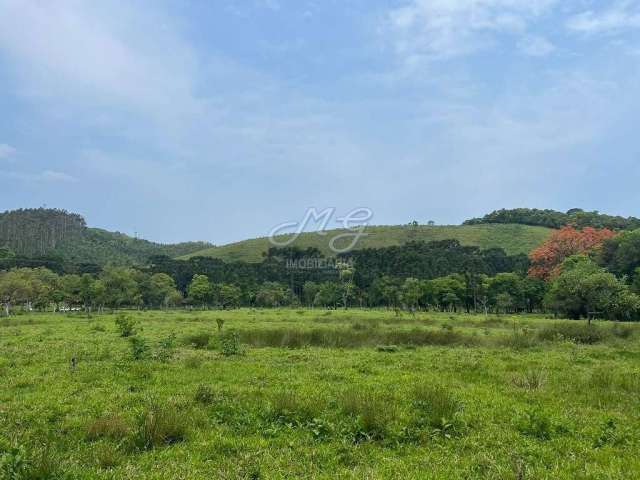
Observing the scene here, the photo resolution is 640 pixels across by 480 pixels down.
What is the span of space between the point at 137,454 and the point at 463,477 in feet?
21.4

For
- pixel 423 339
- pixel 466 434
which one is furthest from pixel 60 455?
pixel 423 339

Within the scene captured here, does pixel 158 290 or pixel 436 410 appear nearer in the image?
pixel 436 410

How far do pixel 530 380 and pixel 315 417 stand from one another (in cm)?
928

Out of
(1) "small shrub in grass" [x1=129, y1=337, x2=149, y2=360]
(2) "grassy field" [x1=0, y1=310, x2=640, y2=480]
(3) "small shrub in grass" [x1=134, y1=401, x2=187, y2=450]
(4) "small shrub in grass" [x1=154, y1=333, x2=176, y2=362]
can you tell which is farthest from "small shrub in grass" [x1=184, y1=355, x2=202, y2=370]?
(3) "small shrub in grass" [x1=134, y1=401, x2=187, y2=450]

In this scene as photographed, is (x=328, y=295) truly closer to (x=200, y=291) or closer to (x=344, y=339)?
(x=200, y=291)

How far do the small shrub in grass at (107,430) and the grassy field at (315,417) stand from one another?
36 millimetres

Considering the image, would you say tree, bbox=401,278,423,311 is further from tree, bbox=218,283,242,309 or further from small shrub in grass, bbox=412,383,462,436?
small shrub in grass, bbox=412,383,462,436

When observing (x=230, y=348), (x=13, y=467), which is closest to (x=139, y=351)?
(x=230, y=348)

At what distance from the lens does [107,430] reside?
1073 centimetres

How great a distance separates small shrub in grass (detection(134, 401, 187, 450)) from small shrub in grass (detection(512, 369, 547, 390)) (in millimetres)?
11621

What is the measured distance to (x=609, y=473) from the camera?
8.38m

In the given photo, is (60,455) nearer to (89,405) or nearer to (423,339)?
(89,405)

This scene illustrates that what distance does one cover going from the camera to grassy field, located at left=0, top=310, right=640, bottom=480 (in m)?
8.78

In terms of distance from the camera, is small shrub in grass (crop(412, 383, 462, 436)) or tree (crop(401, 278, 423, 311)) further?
tree (crop(401, 278, 423, 311))
